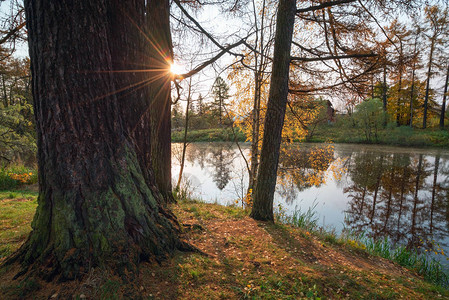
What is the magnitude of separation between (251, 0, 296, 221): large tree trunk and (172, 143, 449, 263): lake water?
8.43 feet

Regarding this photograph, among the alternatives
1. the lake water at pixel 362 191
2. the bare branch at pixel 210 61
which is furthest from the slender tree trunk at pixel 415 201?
the bare branch at pixel 210 61

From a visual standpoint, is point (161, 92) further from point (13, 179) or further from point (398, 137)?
point (398, 137)

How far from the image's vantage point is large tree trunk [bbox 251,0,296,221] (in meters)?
3.61

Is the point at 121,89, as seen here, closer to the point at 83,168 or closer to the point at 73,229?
the point at 83,168

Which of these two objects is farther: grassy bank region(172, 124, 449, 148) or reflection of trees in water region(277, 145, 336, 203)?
grassy bank region(172, 124, 449, 148)

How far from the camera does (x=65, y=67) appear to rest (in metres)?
1.58

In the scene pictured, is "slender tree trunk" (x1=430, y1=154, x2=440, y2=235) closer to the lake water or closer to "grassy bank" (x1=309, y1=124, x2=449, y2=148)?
the lake water

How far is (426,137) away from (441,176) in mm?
12894

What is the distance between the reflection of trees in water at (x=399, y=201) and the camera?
259 inches

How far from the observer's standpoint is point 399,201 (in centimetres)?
881

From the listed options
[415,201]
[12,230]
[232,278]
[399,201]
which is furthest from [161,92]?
[415,201]

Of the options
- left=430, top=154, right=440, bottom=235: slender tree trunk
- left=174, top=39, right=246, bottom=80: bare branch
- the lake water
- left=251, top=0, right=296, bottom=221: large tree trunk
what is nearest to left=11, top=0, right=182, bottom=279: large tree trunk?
left=174, top=39, right=246, bottom=80: bare branch

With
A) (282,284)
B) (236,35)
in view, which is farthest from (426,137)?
(282,284)

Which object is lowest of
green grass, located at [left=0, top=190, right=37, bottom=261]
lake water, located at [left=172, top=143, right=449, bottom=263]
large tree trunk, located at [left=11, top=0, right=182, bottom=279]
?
lake water, located at [left=172, top=143, right=449, bottom=263]
